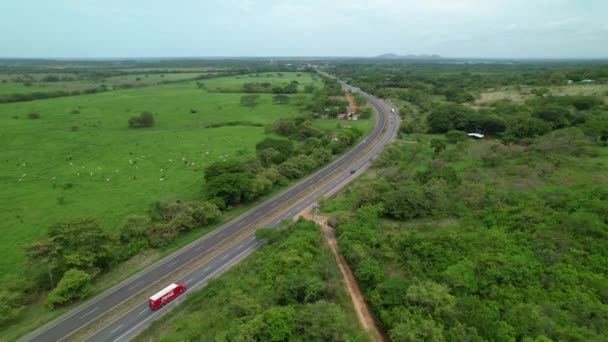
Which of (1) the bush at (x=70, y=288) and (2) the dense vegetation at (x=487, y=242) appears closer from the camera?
(2) the dense vegetation at (x=487, y=242)

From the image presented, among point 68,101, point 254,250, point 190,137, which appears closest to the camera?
point 254,250

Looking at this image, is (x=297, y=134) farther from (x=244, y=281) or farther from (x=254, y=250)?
(x=244, y=281)

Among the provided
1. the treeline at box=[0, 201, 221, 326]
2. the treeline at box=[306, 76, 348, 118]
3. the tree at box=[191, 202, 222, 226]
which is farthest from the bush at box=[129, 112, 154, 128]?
the treeline at box=[0, 201, 221, 326]

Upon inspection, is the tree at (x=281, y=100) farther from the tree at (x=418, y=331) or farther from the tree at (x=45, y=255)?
the tree at (x=418, y=331)

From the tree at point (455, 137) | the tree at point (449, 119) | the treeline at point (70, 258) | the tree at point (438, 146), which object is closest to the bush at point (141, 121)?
the treeline at point (70, 258)

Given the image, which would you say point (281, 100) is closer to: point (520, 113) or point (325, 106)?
point (325, 106)

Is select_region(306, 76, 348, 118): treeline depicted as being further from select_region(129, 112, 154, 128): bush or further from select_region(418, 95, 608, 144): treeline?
select_region(129, 112, 154, 128): bush

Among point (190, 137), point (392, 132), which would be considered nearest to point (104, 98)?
point (190, 137)
